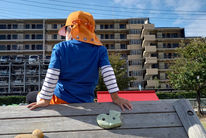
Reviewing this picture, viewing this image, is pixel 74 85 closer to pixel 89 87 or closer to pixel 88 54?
pixel 89 87

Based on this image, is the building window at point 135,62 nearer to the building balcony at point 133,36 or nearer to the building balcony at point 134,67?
the building balcony at point 134,67

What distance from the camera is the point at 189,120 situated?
5.43ft

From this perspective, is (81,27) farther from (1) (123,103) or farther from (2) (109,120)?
(2) (109,120)

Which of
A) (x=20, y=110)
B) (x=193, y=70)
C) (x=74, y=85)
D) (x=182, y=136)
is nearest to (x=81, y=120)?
(x=74, y=85)

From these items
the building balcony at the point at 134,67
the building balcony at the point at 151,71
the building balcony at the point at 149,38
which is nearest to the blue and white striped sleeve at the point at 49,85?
the building balcony at the point at 151,71

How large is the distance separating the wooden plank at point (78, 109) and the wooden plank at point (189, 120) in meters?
0.08

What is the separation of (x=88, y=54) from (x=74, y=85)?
37 centimetres

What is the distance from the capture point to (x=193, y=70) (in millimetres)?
12086

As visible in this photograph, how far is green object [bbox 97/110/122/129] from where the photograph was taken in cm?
160

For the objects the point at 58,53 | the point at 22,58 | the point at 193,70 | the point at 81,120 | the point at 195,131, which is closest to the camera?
the point at 195,131

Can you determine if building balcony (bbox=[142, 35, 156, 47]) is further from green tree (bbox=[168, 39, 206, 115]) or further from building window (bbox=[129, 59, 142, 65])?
green tree (bbox=[168, 39, 206, 115])

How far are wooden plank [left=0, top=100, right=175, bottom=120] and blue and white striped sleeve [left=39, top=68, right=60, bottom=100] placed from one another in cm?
12

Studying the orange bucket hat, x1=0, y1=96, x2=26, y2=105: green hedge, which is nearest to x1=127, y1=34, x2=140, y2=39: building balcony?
x1=0, y1=96, x2=26, y2=105: green hedge

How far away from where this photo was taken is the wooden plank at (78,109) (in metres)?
1.73
